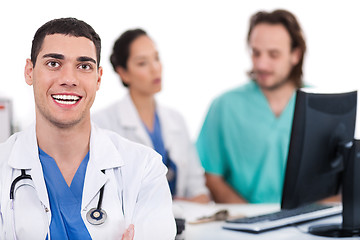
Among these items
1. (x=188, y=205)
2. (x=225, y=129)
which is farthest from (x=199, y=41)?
(x=188, y=205)

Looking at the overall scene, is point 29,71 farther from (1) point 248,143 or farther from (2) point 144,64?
(1) point 248,143

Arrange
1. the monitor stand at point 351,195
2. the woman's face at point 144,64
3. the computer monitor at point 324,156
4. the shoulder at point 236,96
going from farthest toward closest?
the shoulder at point 236,96
the woman's face at point 144,64
the monitor stand at point 351,195
the computer monitor at point 324,156

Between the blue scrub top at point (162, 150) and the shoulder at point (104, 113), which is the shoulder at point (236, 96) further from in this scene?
the shoulder at point (104, 113)

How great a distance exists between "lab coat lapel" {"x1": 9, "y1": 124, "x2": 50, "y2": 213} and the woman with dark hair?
1.03 metres

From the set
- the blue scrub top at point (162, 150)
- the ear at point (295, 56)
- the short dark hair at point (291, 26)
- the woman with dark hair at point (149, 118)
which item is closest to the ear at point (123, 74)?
the woman with dark hair at point (149, 118)

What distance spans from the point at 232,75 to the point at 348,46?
34.5 inches

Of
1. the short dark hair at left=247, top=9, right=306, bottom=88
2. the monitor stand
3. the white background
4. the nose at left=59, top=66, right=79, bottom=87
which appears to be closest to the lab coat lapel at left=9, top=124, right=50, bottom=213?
the nose at left=59, top=66, right=79, bottom=87

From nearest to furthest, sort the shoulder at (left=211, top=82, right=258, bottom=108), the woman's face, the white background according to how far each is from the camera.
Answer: the woman's face < the shoulder at (left=211, top=82, right=258, bottom=108) < the white background

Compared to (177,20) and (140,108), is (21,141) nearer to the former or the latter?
(140,108)

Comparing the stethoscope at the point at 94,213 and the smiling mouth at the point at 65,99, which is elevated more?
the smiling mouth at the point at 65,99

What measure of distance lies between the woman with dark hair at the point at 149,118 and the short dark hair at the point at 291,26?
733 millimetres

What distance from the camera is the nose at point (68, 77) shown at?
1492mm

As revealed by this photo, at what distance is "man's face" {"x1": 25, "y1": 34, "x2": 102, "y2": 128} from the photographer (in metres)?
1.50

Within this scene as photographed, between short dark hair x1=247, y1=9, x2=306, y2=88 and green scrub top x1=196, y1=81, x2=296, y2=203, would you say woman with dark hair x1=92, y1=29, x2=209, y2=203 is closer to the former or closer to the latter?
green scrub top x1=196, y1=81, x2=296, y2=203
